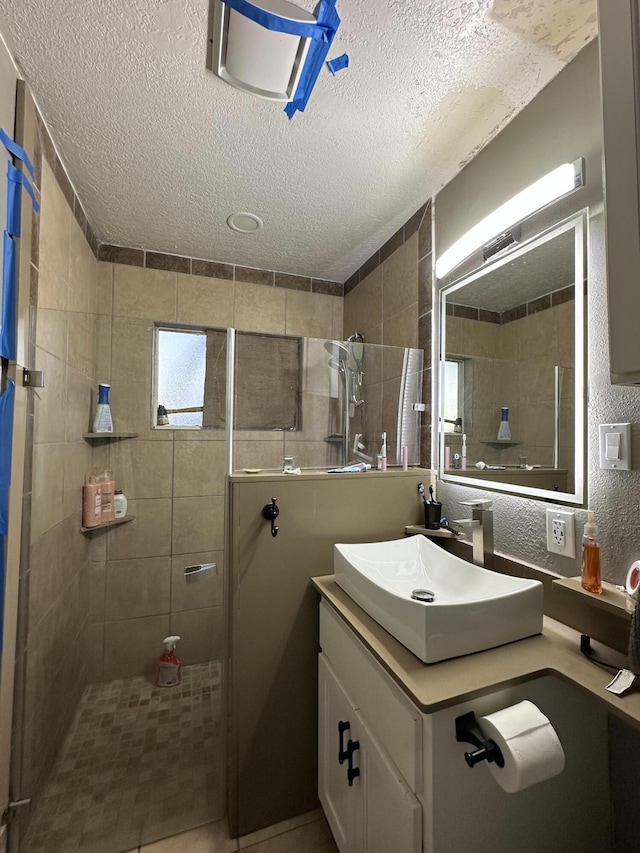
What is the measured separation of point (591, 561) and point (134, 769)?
1951 millimetres

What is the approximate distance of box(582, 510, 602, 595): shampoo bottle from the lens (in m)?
0.93

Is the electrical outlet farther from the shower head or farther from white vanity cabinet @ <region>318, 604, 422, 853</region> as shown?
the shower head

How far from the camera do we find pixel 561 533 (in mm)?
1093

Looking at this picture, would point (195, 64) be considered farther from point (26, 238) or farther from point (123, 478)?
point (123, 478)

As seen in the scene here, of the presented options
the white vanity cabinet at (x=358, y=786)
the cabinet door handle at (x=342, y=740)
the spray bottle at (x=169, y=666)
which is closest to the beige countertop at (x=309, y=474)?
the white vanity cabinet at (x=358, y=786)

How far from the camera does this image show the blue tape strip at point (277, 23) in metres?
0.91

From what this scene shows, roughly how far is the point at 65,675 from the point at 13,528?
0.92m

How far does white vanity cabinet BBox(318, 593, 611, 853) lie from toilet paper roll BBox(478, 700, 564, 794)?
58mm

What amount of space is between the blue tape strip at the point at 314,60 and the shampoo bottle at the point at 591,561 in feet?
4.78

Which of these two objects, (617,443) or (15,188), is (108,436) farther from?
(617,443)

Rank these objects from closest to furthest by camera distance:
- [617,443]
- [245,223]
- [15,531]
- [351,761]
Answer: [617,443]
[351,761]
[15,531]
[245,223]

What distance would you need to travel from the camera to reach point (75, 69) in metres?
1.13

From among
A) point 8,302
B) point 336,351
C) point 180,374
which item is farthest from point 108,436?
point 336,351

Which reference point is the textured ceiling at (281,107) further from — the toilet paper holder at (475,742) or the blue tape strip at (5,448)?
the toilet paper holder at (475,742)
